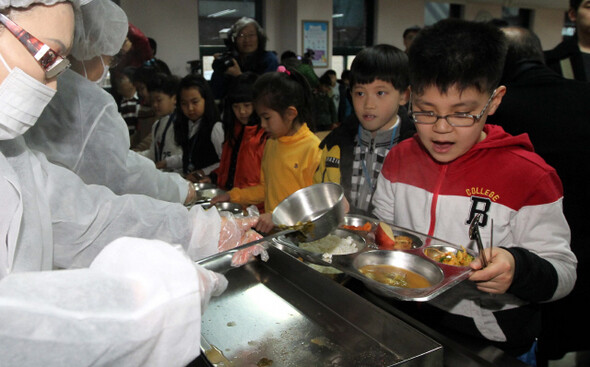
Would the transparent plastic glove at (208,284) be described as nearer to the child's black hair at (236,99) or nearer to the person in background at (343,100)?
the child's black hair at (236,99)

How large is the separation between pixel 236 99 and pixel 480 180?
5.13ft

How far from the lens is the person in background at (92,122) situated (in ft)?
4.13

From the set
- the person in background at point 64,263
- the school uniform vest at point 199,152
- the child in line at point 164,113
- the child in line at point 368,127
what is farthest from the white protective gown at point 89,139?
the child in line at point 164,113

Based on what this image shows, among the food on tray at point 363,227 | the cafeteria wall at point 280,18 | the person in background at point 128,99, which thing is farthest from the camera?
the cafeteria wall at point 280,18

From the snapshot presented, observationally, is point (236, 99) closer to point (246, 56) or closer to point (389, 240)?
point (246, 56)

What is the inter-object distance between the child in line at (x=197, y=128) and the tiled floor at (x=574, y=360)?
6.57 feet

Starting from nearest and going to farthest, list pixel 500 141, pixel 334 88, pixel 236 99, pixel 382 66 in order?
pixel 500 141 → pixel 382 66 → pixel 236 99 → pixel 334 88

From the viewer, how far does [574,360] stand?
1.64m

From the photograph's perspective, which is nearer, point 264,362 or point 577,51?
point 264,362

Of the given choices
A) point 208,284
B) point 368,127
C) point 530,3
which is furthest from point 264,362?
point 530,3

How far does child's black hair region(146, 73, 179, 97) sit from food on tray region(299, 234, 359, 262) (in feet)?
6.90

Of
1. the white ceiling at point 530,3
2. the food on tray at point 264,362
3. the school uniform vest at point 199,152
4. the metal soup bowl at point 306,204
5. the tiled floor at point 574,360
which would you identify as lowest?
the tiled floor at point 574,360

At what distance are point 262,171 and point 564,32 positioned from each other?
10502 millimetres

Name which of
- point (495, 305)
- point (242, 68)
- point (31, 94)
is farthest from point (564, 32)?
point (31, 94)
